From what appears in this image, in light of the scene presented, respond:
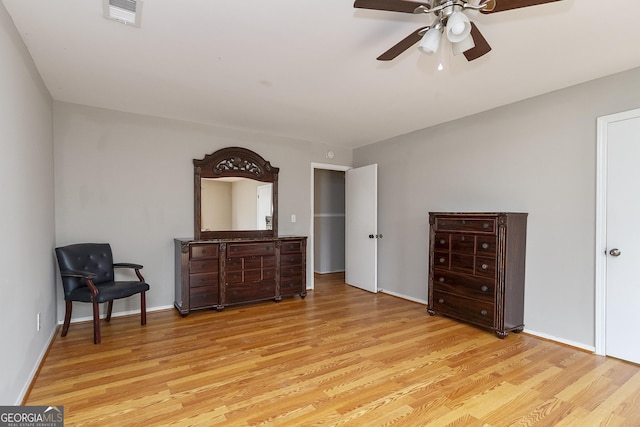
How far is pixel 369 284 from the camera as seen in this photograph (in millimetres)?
4980

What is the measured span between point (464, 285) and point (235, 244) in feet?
8.78

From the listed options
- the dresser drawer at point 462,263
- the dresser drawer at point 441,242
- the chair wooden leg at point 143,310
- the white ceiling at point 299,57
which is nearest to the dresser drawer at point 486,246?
the dresser drawer at point 462,263

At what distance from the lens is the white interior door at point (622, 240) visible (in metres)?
2.61

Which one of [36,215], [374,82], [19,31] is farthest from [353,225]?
[19,31]

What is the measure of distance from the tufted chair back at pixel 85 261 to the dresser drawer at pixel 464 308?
3.61 meters

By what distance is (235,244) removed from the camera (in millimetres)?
4059

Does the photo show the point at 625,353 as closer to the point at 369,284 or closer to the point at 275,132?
the point at 369,284

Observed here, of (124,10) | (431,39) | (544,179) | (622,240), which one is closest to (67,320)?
(124,10)

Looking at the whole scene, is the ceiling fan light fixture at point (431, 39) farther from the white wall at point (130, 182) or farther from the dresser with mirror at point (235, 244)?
the white wall at point (130, 182)

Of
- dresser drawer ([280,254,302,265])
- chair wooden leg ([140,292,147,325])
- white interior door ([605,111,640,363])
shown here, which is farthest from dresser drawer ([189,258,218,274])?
white interior door ([605,111,640,363])

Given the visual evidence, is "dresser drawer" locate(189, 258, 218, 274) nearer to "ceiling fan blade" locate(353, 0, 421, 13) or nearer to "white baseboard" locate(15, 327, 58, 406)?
"white baseboard" locate(15, 327, 58, 406)

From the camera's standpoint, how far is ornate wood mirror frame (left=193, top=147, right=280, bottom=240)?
13.7ft

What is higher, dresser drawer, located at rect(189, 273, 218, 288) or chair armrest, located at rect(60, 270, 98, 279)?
chair armrest, located at rect(60, 270, 98, 279)

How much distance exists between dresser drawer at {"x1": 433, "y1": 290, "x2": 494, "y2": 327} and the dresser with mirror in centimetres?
181
